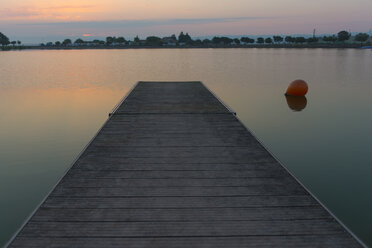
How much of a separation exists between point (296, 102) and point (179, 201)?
63.7 ft

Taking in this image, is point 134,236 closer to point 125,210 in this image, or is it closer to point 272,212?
point 125,210

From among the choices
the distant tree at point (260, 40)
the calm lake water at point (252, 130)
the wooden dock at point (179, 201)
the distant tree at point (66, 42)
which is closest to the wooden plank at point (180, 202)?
the wooden dock at point (179, 201)

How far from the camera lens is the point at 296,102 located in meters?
23.0

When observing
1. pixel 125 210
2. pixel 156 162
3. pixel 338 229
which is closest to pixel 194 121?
pixel 156 162

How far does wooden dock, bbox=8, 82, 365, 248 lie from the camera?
4.96 m

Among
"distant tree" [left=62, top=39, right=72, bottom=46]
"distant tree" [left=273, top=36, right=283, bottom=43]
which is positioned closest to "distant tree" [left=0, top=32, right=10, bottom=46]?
"distant tree" [left=62, top=39, right=72, bottom=46]

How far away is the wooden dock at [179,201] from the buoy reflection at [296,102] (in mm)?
12397

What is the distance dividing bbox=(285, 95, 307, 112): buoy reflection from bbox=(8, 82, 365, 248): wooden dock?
40.7 ft

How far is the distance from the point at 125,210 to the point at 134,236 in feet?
2.83

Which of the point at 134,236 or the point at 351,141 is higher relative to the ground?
the point at 134,236

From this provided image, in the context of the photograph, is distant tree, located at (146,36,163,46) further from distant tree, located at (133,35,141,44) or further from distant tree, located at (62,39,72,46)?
distant tree, located at (62,39,72,46)

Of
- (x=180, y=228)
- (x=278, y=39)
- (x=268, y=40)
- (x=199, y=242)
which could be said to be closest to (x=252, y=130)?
(x=180, y=228)

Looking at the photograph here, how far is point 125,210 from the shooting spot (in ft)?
18.9

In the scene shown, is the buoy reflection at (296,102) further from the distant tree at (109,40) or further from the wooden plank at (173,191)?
the distant tree at (109,40)
